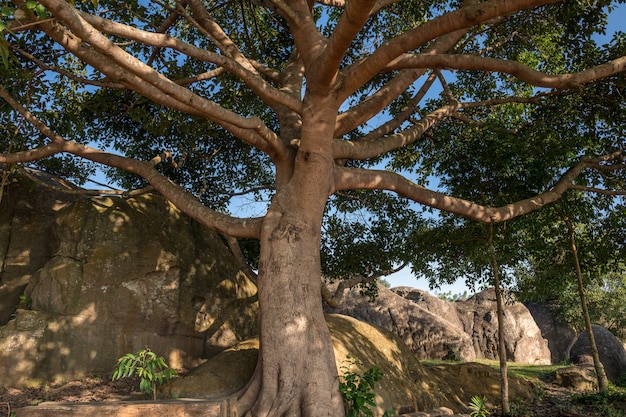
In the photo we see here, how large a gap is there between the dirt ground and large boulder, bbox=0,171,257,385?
39cm

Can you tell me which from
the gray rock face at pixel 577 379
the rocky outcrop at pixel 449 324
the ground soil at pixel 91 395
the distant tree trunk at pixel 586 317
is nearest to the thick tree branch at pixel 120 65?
the ground soil at pixel 91 395

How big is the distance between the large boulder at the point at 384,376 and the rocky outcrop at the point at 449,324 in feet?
25.5

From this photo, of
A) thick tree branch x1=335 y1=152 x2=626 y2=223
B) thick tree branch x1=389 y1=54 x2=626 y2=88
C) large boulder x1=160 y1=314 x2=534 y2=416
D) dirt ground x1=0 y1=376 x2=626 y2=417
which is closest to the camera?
thick tree branch x1=389 y1=54 x2=626 y2=88

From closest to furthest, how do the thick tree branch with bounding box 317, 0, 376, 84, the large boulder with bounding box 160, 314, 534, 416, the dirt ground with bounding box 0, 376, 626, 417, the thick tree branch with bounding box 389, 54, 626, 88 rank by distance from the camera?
the thick tree branch with bounding box 317, 0, 376, 84
the thick tree branch with bounding box 389, 54, 626, 88
the large boulder with bounding box 160, 314, 534, 416
the dirt ground with bounding box 0, 376, 626, 417

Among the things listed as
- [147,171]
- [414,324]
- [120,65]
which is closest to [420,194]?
[147,171]

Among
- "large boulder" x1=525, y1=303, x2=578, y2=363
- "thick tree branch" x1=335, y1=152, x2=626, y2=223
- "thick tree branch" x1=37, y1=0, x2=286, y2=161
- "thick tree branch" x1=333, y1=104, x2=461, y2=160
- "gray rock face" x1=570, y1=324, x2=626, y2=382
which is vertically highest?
"thick tree branch" x1=333, y1=104, x2=461, y2=160

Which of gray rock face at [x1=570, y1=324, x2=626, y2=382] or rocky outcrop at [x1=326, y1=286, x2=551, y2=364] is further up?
rocky outcrop at [x1=326, y1=286, x2=551, y2=364]

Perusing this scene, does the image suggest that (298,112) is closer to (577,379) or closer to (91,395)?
(91,395)

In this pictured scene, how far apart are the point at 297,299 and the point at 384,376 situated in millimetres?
2806

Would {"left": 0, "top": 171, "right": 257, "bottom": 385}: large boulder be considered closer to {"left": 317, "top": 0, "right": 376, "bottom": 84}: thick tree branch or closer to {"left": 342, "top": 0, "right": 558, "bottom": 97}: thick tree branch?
{"left": 317, "top": 0, "right": 376, "bottom": 84}: thick tree branch

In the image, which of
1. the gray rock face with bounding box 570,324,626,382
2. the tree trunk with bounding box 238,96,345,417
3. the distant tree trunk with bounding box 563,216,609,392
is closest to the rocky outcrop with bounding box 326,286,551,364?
the gray rock face with bounding box 570,324,626,382

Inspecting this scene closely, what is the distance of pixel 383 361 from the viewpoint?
905 centimetres

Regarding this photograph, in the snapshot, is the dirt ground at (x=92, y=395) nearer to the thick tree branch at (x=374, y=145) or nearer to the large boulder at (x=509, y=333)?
the thick tree branch at (x=374, y=145)

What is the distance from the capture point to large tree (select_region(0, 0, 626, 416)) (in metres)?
5.98
